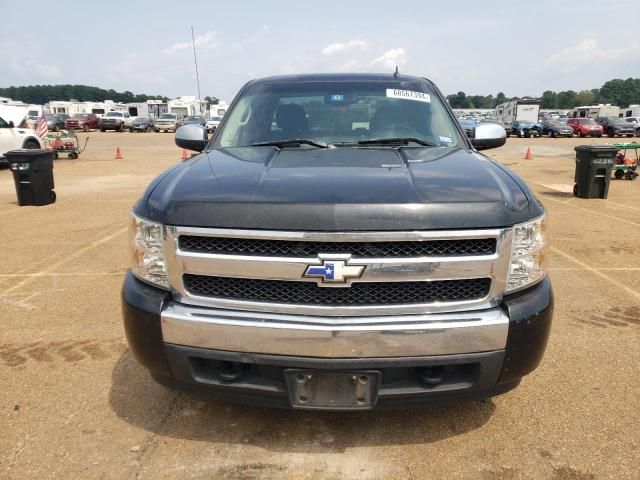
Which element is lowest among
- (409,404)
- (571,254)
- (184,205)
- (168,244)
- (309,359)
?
(571,254)

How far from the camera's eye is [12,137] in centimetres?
1475

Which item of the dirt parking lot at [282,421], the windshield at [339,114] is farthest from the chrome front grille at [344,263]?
the windshield at [339,114]

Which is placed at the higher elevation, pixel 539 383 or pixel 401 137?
pixel 401 137

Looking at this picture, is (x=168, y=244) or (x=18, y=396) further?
(x=18, y=396)

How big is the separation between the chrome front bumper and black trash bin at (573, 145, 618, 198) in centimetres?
903

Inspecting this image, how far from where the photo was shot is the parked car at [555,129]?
3678 centimetres

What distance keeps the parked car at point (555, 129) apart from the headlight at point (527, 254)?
1535 inches

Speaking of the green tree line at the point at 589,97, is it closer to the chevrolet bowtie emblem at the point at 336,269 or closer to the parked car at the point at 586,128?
the parked car at the point at 586,128

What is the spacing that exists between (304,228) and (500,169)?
1.22 meters

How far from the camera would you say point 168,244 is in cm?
219

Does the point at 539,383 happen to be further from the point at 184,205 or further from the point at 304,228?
the point at 184,205

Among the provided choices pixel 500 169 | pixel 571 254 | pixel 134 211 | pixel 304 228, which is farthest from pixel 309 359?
pixel 571 254

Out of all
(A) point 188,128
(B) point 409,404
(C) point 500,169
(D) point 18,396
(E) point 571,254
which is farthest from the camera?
(E) point 571,254

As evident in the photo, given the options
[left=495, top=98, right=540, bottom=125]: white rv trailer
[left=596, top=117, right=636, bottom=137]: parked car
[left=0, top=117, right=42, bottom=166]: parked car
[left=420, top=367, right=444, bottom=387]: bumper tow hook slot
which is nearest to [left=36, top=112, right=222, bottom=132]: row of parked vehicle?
[left=495, top=98, right=540, bottom=125]: white rv trailer
